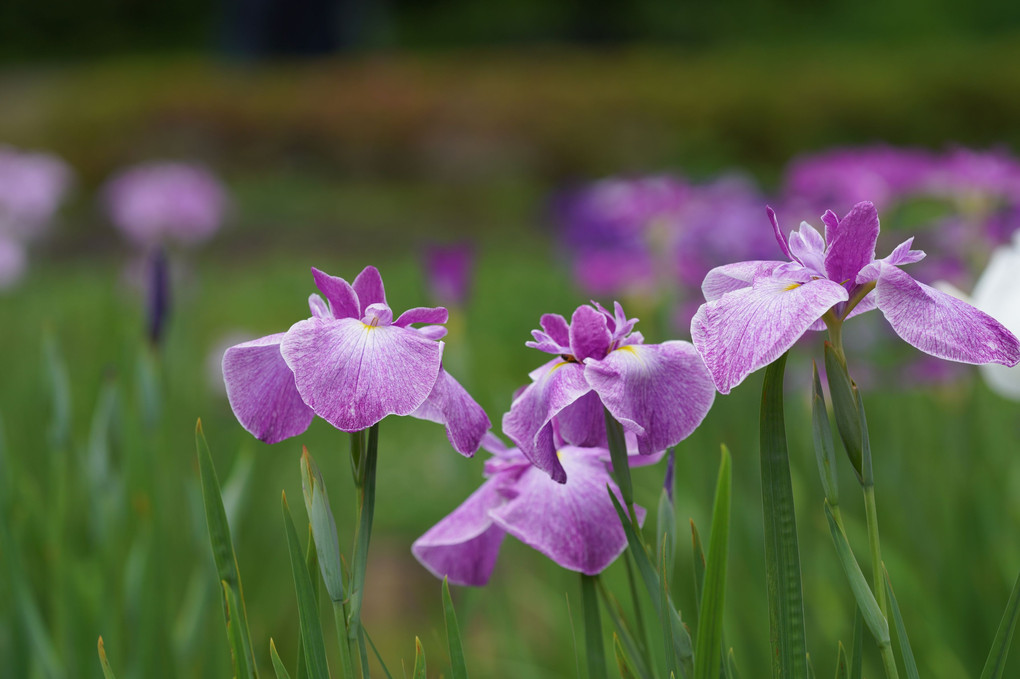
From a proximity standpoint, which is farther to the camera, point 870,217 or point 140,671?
point 140,671

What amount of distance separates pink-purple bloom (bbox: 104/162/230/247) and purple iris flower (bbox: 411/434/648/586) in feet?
7.95

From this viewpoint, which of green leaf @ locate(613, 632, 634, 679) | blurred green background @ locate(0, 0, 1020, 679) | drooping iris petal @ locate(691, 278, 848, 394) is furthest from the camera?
blurred green background @ locate(0, 0, 1020, 679)

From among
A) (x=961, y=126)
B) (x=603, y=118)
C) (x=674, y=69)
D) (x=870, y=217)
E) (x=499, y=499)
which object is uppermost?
(x=674, y=69)

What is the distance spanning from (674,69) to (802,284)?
884 cm

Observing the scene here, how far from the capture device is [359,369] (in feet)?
1.20

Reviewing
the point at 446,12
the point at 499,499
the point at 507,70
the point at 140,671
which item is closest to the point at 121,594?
the point at 140,671

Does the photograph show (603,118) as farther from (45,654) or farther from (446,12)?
(446,12)

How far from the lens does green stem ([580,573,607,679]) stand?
410mm

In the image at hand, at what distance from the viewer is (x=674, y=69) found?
28.5 ft

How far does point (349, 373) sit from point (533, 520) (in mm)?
109

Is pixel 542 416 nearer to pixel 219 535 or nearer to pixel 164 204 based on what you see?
pixel 219 535

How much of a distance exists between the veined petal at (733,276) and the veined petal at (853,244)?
22 millimetres

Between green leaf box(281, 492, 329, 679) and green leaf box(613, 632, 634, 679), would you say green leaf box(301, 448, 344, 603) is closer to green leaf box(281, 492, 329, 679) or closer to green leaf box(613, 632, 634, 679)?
green leaf box(281, 492, 329, 679)

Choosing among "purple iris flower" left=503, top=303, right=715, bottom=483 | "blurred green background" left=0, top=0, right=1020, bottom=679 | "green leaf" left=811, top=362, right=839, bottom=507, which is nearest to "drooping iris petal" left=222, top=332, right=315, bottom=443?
"purple iris flower" left=503, top=303, right=715, bottom=483
